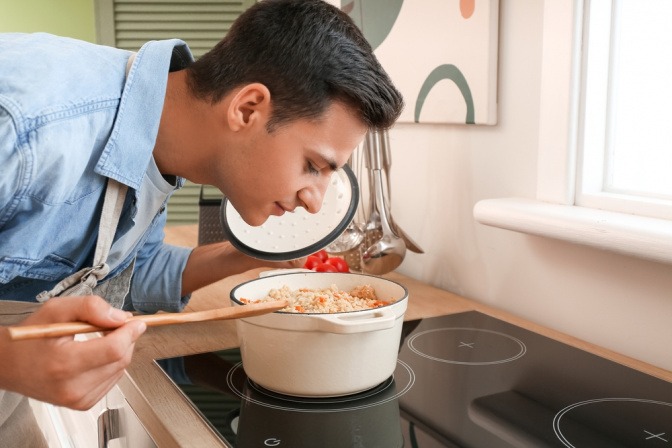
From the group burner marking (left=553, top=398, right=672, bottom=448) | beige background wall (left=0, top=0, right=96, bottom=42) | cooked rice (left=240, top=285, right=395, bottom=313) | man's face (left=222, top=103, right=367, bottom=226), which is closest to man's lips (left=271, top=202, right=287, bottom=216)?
man's face (left=222, top=103, right=367, bottom=226)

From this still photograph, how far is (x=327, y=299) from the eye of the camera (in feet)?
3.24

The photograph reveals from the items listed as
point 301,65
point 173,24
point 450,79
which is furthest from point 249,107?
point 173,24

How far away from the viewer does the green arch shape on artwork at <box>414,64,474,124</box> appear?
1.31 meters

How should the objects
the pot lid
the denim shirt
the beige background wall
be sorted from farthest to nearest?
the beige background wall, the pot lid, the denim shirt

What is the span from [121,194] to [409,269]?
2.66ft

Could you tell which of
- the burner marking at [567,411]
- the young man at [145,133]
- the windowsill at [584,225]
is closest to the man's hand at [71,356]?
the young man at [145,133]

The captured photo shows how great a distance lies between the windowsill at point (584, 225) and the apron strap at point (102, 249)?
2.04 ft

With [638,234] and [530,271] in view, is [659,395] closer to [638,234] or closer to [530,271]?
[638,234]

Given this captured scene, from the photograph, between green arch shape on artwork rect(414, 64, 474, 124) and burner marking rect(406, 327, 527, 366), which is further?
green arch shape on artwork rect(414, 64, 474, 124)

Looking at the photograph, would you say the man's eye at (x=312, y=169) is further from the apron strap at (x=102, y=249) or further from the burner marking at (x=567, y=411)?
the burner marking at (x=567, y=411)

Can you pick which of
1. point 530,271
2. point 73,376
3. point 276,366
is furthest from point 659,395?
point 73,376

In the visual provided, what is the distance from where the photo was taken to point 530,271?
1.25 m

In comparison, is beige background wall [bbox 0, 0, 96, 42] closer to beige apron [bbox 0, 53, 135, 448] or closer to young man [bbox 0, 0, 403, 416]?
beige apron [bbox 0, 53, 135, 448]

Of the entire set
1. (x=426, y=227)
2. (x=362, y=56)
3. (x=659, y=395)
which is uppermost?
(x=362, y=56)
